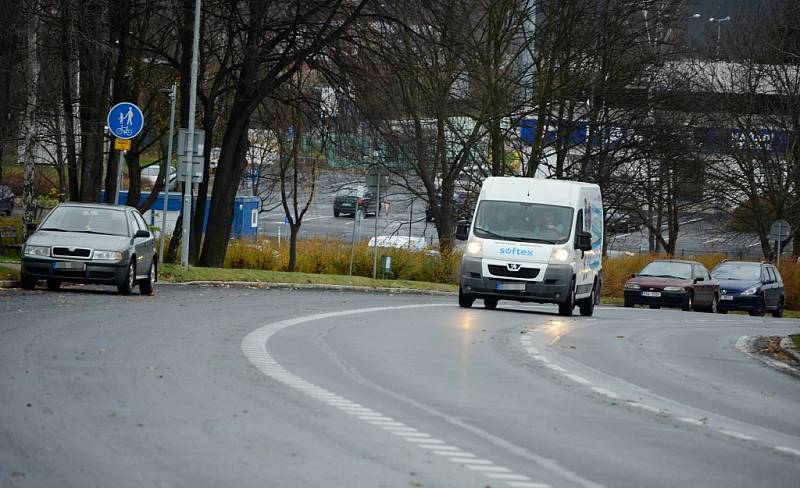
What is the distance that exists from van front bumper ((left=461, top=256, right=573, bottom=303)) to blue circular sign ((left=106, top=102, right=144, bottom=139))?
295 inches

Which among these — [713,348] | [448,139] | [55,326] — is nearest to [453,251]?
[448,139]

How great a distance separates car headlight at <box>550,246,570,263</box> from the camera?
1083 inches

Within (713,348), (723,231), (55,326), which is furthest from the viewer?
(723,231)

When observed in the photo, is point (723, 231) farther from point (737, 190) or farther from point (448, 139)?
point (448, 139)

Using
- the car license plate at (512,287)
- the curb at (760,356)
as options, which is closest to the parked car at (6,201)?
→ the car license plate at (512,287)

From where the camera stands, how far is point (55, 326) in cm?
1739

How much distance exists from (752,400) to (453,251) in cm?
3433

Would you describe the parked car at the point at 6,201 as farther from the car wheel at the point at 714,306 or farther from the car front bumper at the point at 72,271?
the car front bumper at the point at 72,271

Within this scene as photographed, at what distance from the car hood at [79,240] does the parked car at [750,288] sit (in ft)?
72.7

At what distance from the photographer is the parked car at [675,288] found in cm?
3928

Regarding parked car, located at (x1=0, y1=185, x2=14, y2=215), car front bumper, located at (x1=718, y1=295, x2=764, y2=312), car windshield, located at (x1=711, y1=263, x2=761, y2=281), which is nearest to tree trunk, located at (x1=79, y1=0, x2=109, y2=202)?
car front bumper, located at (x1=718, y1=295, x2=764, y2=312)

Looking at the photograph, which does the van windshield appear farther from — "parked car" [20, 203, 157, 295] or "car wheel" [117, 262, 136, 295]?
"car wheel" [117, 262, 136, 295]

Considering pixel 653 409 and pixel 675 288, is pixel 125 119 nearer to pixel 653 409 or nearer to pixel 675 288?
pixel 675 288

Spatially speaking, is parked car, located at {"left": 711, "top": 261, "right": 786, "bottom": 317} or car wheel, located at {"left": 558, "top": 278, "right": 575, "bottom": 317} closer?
car wheel, located at {"left": 558, "top": 278, "right": 575, "bottom": 317}
